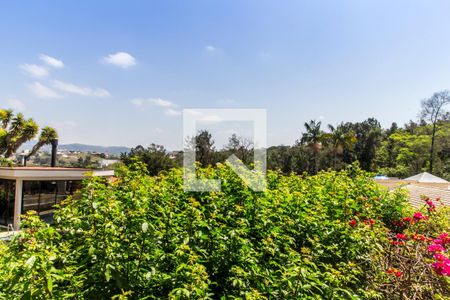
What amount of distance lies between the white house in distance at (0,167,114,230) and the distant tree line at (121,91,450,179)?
29.6 ft

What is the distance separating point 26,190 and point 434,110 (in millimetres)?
36573

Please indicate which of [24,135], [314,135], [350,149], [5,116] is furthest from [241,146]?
[5,116]

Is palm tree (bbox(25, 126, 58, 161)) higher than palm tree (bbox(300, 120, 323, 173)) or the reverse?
the reverse

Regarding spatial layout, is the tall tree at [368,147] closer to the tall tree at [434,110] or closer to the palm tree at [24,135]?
the tall tree at [434,110]

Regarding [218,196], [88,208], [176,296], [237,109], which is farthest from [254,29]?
[176,296]

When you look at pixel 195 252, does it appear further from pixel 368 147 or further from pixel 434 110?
pixel 368 147

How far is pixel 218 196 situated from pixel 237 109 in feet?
15.4

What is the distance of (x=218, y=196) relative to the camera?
3143 mm

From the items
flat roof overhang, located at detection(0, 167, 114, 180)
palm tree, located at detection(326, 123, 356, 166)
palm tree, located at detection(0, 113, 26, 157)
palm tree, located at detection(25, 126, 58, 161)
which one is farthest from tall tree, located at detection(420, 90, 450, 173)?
palm tree, located at detection(0, 113, 26, 157)

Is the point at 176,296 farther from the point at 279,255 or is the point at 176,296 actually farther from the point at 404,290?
the point at 404,290

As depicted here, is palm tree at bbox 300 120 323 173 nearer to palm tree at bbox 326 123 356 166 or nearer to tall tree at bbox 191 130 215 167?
palm tree at bbox 326 123 356 166

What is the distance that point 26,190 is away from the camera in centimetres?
1179

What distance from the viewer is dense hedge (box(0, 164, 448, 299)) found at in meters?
1.74

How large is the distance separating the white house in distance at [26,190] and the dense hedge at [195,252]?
31.7ft
